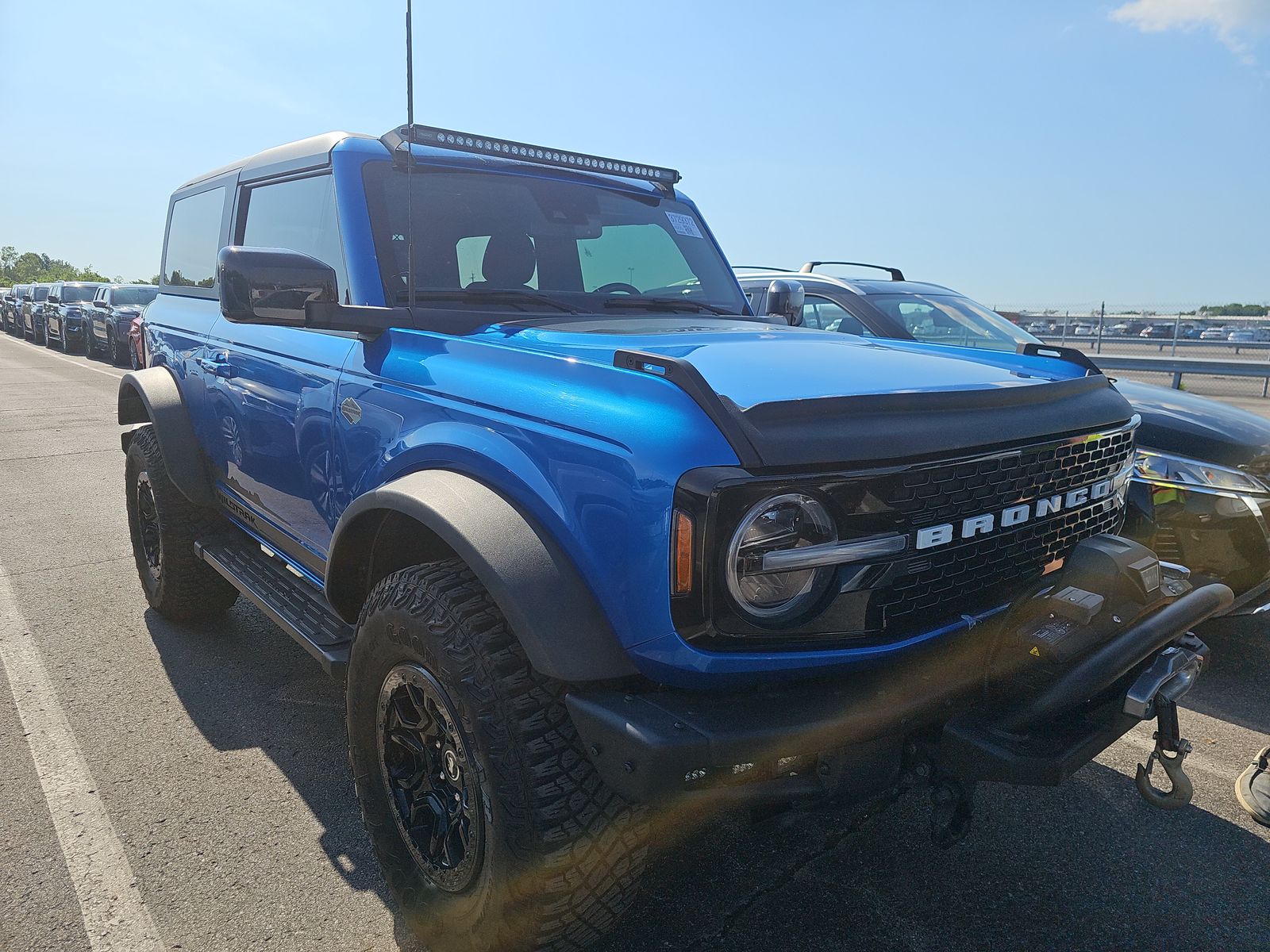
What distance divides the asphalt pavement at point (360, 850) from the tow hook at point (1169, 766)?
460mm

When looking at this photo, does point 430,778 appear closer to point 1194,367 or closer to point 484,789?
point 484,789

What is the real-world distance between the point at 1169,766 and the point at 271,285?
253 centimetres

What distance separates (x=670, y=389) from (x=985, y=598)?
36.1 inches

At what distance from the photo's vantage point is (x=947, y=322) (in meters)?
5.89

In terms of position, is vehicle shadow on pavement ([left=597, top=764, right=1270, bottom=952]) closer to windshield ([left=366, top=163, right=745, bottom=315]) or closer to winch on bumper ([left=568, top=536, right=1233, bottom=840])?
winch on bumper ([left=568, top=536, right=1233, bottom=840])

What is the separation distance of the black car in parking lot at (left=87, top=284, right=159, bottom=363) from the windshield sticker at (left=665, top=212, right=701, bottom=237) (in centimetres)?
1849

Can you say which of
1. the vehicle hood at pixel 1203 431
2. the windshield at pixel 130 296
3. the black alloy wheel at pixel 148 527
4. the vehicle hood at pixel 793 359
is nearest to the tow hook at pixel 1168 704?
the vehicle hood at pixel 793 359

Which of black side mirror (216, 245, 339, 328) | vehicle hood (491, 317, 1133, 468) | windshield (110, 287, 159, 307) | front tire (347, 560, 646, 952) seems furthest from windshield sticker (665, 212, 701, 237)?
windshield (110, 287, 159, 307)

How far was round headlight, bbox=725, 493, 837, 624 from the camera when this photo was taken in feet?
5.54

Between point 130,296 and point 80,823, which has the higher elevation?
point 130,296

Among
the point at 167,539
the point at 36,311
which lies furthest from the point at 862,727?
the point at 36,311

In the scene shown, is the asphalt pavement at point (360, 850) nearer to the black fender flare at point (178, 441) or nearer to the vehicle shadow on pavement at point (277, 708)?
the vehicle shadow on pavement at point (277, 708)

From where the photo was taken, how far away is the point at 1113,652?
1868 mm

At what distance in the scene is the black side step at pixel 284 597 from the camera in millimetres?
2617
